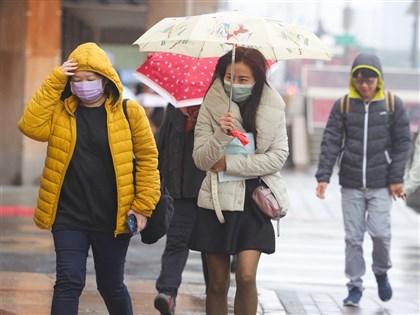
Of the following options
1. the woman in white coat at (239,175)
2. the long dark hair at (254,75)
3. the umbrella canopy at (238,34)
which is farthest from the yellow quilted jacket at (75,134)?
the long dark hair at (254,75)

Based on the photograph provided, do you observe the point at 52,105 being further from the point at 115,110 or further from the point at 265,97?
the point at 265,97

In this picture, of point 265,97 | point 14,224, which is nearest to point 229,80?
point 265,97

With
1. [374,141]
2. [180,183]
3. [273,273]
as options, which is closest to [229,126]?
[180,183]

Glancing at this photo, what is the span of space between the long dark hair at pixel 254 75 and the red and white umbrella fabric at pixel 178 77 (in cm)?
146

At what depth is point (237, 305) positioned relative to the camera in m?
6.55

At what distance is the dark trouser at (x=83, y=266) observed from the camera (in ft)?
20.1

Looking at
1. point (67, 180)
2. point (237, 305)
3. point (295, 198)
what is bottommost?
point (295, 198)

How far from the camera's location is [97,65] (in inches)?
244

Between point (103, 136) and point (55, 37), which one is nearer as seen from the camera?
point (103, 136)

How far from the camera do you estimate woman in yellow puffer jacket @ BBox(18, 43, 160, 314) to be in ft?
20.4

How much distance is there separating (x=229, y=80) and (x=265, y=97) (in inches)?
9.4

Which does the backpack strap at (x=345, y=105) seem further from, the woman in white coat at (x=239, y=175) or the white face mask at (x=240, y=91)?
the white face mask at (x=240, y=91)

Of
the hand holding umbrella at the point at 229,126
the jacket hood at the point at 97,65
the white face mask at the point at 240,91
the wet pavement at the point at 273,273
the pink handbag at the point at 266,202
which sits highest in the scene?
the jacket hood at the point at 97,65

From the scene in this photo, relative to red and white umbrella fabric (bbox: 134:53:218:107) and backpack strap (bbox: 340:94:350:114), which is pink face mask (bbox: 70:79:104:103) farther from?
backpack strap (bbox: 340:94:350:114)
